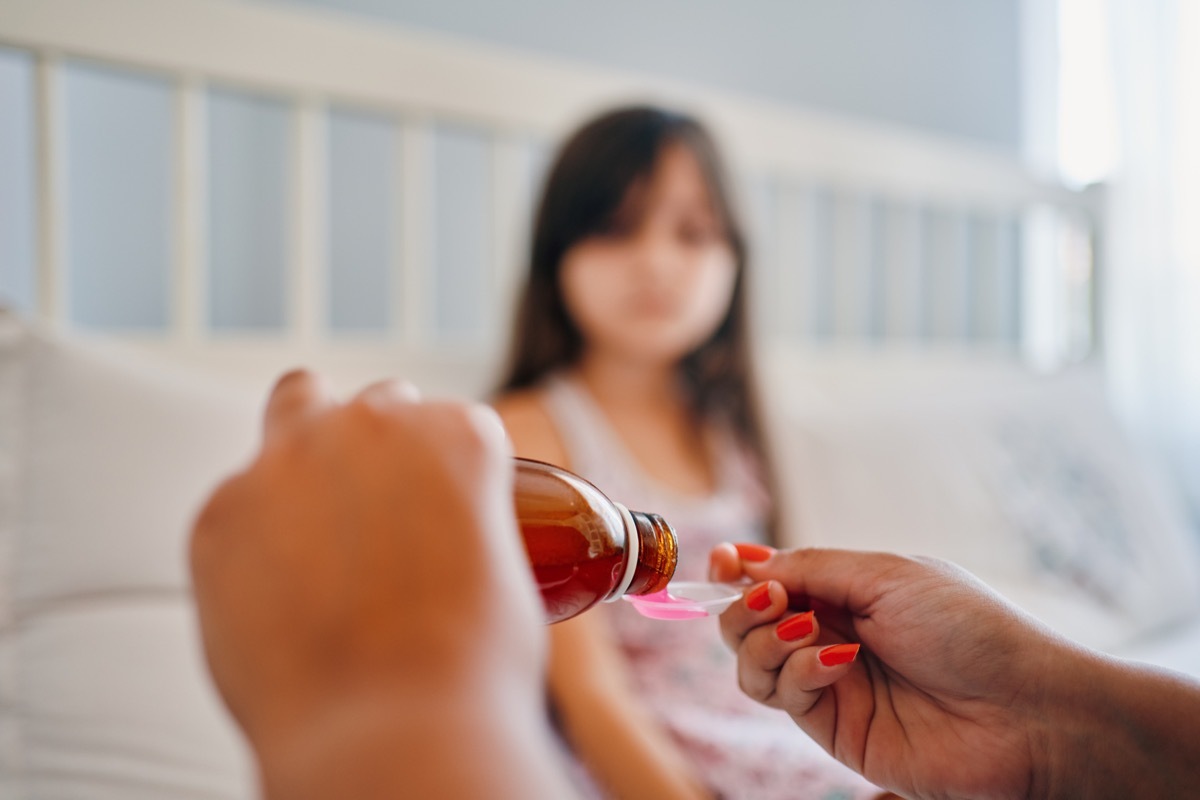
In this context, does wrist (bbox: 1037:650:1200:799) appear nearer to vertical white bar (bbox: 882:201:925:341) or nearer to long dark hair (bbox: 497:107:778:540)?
long dark hair (bbox: 497:107:778:540)

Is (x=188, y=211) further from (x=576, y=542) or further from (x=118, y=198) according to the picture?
(x=576, y=542)

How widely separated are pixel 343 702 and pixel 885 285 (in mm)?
1749

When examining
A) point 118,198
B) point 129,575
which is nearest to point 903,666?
point 129,575

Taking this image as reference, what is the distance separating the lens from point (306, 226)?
3.19 ft

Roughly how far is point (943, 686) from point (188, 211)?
84cm

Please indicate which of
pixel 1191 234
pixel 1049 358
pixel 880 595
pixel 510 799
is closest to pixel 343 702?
pixel 510 799

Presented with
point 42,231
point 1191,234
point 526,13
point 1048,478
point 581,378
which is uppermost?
point 526,13

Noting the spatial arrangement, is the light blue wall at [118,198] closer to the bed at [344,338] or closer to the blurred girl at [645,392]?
the bed at [344,338]

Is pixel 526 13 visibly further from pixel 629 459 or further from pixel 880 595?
pixel 880 595

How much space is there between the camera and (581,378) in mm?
1050

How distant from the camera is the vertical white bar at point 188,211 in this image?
2.88ft

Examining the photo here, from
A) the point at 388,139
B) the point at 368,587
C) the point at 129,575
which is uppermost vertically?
the point at 388,139

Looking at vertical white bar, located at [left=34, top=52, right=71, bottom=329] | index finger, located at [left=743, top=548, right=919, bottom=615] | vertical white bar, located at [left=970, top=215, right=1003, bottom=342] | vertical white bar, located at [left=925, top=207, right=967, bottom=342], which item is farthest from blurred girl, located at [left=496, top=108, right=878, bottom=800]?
vertical white bar, located at [left=970, top=215, right=1003, bottom=342]

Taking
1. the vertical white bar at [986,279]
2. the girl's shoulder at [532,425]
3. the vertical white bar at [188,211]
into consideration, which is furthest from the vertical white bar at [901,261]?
the vertical white bar at [188,211]
